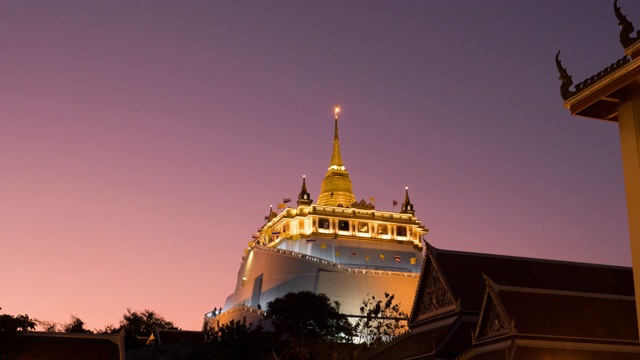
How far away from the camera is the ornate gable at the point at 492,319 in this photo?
20.5m

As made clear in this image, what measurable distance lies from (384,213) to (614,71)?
64335 millimetres

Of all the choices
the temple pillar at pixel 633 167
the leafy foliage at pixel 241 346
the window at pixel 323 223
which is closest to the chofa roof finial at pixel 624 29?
the temple pillar at pixel 633 167

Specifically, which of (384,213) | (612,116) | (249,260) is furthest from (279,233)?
(612,116)

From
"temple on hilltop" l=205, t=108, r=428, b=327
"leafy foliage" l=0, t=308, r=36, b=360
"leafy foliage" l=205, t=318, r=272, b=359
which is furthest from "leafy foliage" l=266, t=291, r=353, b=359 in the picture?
"leafy foliage" l=0, t=308, r=36, b=360

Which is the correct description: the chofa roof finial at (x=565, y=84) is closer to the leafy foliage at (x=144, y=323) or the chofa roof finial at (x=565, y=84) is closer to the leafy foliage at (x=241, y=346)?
the leafy foliage at (x=241, y=346)

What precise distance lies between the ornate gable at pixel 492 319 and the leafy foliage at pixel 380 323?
3097 centimetres

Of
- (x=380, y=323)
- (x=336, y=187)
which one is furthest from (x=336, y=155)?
(x=380, y=323)

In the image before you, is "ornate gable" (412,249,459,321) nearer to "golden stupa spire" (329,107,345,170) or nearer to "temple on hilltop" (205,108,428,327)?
"temple on hilltop" (205,108,428,327)

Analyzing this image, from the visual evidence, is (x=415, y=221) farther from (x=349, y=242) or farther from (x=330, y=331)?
(x=330, y=331)

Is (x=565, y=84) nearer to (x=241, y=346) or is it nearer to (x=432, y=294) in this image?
(x=432, y=294)

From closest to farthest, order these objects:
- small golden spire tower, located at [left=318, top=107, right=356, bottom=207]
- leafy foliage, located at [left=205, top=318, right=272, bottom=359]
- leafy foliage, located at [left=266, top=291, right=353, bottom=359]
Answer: leafy foliage, located at [left=205, top=318, right=272, bottom=359] < leafy foliage, located at [left=266, top=291, right=353, bottom=359] < small golden spire tower, located at [left=318, top=107, right=356, bottom=207]

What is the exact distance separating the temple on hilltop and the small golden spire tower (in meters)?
0.12

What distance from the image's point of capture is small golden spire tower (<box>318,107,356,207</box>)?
83.8 metres

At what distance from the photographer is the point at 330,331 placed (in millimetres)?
54438
